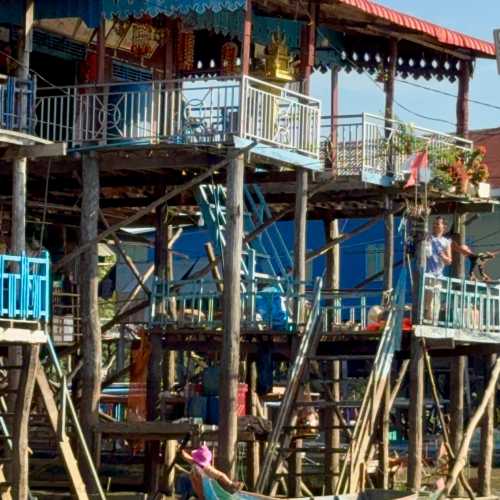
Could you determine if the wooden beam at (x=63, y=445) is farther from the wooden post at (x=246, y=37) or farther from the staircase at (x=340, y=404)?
the wooden post at (x=246, y=37)

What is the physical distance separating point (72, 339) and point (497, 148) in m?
16.7

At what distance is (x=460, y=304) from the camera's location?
84.8 ft

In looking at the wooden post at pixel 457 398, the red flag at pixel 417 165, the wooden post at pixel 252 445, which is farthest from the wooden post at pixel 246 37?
the wooden post at pixel 457 398

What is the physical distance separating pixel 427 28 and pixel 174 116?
16.5ft

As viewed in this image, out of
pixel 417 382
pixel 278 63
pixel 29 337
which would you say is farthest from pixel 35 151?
pixel 417 382

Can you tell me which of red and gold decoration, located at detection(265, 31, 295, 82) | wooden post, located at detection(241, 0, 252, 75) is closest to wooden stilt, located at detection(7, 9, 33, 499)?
wooden post, located at detection(241, 0, 252, 75)

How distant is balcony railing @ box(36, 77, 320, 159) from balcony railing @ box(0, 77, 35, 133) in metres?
0.86

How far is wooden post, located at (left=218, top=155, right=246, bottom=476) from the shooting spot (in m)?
24.2

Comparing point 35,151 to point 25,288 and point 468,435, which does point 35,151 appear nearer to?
point 25,288

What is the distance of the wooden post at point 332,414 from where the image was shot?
1041 inches

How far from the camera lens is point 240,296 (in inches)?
995

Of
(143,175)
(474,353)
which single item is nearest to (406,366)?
(474,353)

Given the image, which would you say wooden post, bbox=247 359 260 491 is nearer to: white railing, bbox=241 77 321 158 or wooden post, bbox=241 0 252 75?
white railing, bbox=241 77 321 158

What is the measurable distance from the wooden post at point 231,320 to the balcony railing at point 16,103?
114 inches
